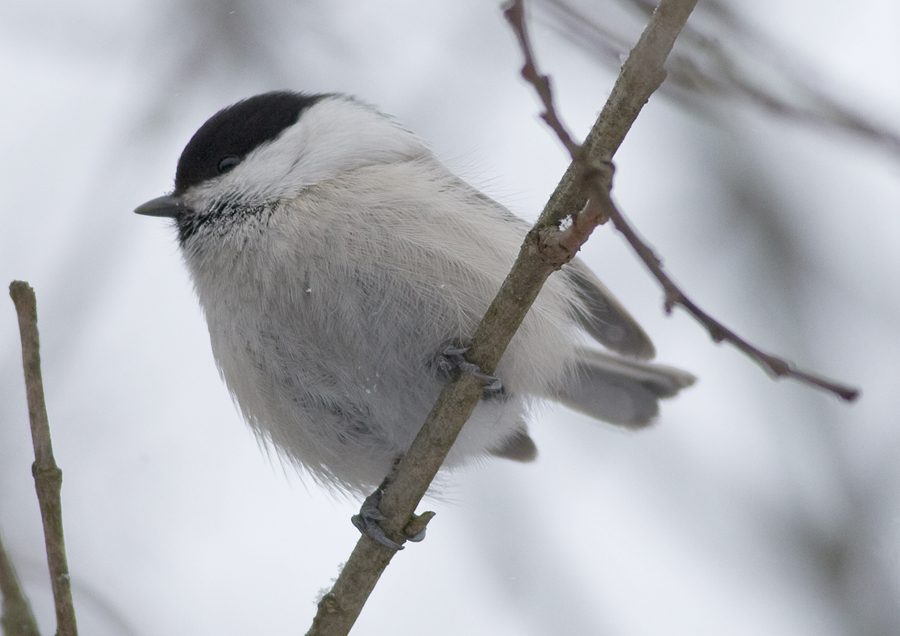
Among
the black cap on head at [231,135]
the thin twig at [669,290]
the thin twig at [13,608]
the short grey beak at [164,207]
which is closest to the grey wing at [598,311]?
the black cap on head at [231,135]

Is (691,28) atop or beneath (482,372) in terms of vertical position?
atop

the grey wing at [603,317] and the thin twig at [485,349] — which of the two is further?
the grey wing at [603,317]

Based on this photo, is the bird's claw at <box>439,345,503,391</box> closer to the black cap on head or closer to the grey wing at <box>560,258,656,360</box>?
the grey wing at <box>560,258,656,360</box>

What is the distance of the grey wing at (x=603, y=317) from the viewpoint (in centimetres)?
273

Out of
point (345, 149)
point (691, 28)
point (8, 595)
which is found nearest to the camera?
point (8, 595)

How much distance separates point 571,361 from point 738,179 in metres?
1.82

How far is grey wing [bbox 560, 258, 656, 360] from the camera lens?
2.73 metres

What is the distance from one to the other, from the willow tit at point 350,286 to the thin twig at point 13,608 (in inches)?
41.6

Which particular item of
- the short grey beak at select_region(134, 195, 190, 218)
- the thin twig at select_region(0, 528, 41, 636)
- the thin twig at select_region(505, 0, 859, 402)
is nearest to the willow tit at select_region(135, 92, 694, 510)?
the short grey beak at select_region(134, 195, 190, 218)

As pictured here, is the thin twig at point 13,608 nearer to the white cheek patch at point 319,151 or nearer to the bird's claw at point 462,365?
the bird's claw at point 462,365

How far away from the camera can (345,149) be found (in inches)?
102

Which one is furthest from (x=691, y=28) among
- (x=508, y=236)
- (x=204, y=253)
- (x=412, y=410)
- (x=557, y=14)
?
(x=204, y=253)

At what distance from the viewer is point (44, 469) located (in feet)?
4.33

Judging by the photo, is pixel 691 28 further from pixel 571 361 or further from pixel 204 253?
pixel 204 253
